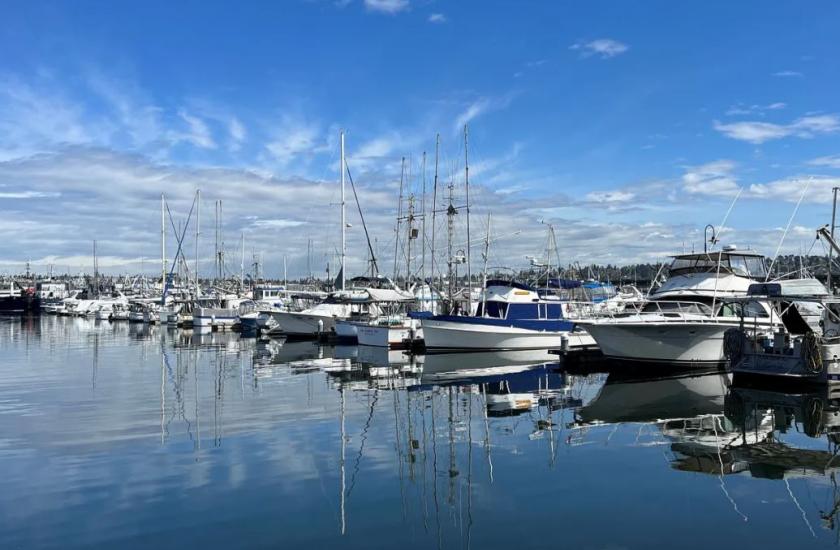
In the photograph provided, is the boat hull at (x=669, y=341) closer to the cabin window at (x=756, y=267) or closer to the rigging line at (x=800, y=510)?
the cabin window at (x=756, y=267)

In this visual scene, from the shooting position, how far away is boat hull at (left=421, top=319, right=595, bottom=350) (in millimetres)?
39781

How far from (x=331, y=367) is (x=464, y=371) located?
23.3 ft

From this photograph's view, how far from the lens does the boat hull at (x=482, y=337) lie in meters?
39.8

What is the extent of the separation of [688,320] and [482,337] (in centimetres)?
1308

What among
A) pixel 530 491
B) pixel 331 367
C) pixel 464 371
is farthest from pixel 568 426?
pixel 331 367

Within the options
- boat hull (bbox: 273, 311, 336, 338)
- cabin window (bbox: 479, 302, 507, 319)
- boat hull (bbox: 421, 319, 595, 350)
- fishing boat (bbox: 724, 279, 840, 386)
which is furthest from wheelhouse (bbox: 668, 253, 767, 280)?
boat hull (bbox: 273, 311, 336, 338)

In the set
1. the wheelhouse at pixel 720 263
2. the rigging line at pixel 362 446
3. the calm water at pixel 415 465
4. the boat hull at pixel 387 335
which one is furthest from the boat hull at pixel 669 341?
the boat hull at pixel 387 335

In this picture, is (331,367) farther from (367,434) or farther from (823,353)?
(823,353)

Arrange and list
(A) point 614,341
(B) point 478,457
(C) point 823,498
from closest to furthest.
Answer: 1. (C) point 823,498
2. (B) point 478,457
3. (A) point 614,341

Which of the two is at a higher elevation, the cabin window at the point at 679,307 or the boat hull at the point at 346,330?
the cabin window at the point at 679,307

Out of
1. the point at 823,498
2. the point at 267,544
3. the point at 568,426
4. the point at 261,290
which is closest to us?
the point at 267,544

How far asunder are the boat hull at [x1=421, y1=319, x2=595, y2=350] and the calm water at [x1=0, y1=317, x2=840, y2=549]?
488 inches

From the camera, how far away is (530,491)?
483 inches

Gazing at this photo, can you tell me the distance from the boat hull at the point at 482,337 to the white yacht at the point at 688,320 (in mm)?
7593
